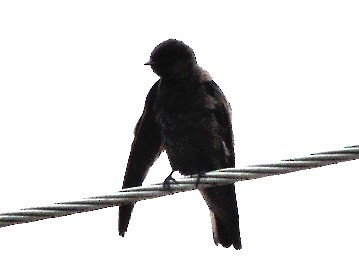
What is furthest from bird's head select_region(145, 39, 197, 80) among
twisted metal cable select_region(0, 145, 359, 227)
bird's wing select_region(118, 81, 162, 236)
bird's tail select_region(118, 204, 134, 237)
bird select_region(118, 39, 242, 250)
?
twisted metal cable select_region(0, 145, 359, 227)

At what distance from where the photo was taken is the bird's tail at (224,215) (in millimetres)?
7605

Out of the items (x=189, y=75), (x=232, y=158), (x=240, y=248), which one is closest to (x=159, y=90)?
(x=189, y=75)

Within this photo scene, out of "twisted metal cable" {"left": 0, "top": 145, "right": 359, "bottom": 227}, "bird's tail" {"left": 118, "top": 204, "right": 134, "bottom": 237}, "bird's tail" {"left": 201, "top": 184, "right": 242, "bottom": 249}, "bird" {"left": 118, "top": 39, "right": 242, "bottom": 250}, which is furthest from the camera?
"bird" {"left": 118, "top": 39, "right": 242, "bottom": 250}

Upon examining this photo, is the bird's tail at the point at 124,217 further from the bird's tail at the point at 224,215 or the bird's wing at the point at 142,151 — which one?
the bird's tail at the point at 224,215

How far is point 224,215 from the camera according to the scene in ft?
25.6

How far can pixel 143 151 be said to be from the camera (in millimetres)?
7395

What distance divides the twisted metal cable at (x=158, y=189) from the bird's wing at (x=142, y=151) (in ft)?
4.58

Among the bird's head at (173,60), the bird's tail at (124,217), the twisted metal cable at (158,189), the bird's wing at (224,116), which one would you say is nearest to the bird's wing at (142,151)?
the bird's tail at (124,217)

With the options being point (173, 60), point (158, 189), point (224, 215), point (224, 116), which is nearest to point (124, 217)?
point (224, 215)

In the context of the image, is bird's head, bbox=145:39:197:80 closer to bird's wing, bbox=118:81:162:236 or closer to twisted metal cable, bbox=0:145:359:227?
bird's wing, bbox=118:81:162:236

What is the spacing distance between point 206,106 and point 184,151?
40 centimetres

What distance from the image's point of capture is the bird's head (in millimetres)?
8211

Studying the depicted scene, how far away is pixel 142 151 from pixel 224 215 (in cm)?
87

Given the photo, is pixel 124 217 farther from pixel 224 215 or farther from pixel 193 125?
pixel 193 125
